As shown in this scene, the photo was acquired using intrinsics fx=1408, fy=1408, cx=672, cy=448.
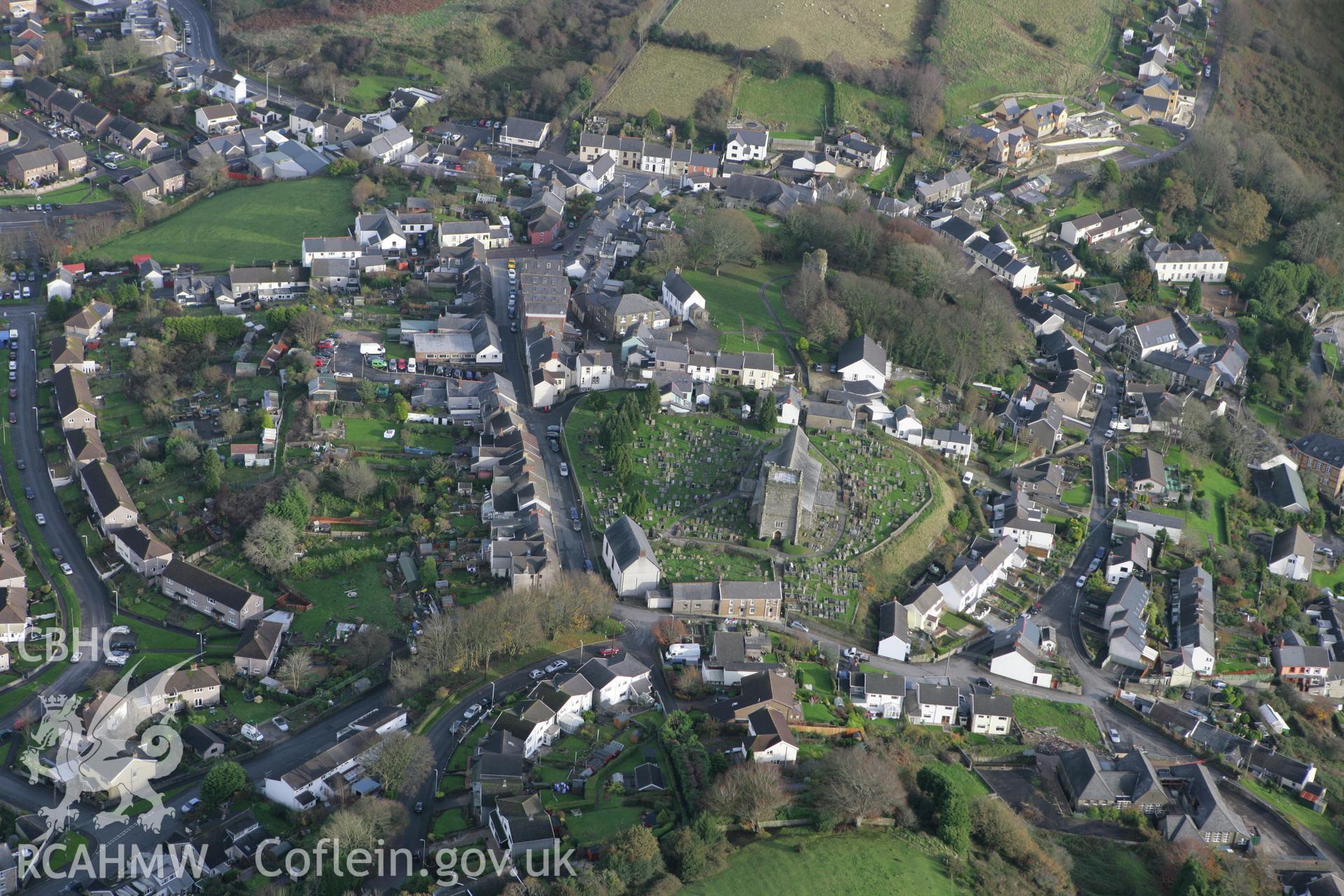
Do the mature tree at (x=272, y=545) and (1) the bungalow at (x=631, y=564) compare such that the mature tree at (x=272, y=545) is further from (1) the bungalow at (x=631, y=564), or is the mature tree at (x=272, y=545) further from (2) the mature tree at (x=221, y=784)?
(1) the bungalow at (x=631, y=564)

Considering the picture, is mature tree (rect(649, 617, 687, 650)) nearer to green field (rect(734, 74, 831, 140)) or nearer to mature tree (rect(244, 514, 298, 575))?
mature tree (rect(244, 514, 298, 575))

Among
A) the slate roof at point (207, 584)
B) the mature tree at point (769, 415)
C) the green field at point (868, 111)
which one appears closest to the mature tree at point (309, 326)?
the slate roof at point (207, 584)

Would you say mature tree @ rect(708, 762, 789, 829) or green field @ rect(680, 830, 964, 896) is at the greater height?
mature tree @ rect(708, 762, 789, 829)

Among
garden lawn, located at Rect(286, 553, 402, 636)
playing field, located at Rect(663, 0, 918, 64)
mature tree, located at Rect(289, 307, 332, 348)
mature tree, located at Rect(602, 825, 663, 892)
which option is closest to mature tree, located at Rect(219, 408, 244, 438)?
mature tree, located at Rect(289, 307, 332, 348)

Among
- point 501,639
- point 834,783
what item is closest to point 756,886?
point 834,783

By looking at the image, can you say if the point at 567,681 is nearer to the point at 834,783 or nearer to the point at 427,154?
the point at 834,783
